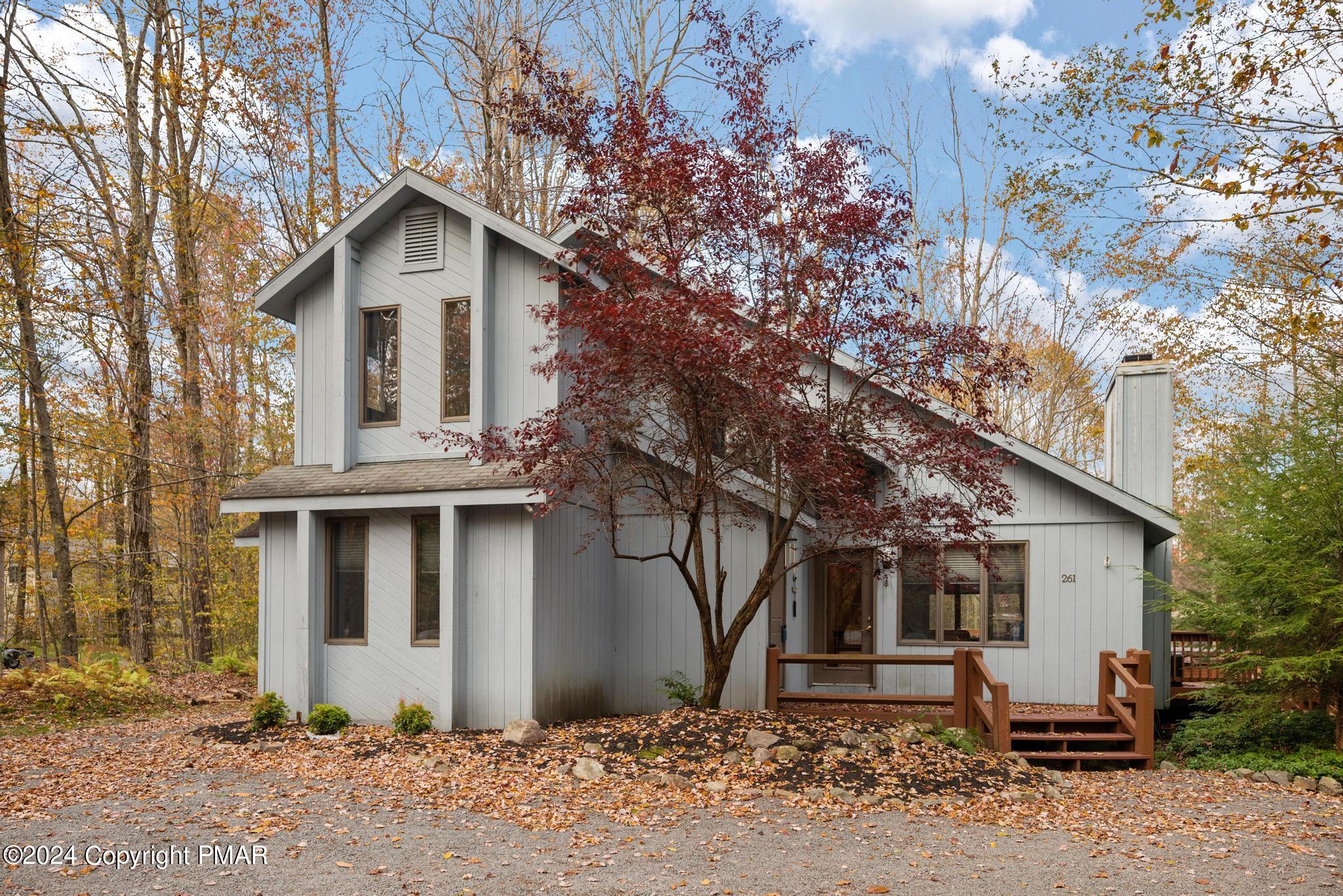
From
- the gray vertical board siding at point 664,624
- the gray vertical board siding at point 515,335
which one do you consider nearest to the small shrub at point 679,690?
the gray vertical board siding at point 664,624

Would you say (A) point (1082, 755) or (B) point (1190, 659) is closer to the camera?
(A) point (1082, 755)

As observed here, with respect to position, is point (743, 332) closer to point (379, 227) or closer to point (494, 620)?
point (494, 620)

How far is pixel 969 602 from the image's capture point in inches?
511

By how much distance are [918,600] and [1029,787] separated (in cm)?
468

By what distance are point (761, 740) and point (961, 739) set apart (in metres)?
2.30

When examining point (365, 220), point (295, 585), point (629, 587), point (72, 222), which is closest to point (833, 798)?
point (629, 587)

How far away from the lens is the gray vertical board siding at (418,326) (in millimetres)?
11688

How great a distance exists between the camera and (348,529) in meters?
11.7

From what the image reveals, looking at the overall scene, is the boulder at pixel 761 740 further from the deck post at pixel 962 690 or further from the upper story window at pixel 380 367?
the upper story window at pixel 380 367

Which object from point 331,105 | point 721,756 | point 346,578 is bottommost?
point 721,756

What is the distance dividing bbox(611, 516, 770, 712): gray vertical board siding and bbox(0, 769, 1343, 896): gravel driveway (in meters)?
4.17

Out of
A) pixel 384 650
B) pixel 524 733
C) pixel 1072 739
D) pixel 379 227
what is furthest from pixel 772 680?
pixel 379 227

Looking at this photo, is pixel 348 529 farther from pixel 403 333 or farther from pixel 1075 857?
pixel 1075 857
